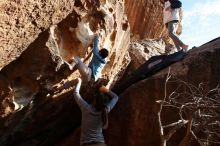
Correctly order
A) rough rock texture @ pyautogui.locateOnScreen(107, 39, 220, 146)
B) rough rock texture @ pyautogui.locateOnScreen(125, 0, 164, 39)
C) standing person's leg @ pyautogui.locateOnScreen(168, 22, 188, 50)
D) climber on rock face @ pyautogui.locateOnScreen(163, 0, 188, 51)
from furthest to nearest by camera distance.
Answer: rough rock texture @ pyautogui.locateOnScreen(125, 0, 164, 39) → climber on rock face @ pyautogui.locateOnScreen(163, 0, 188, 51) → standing person's leg @ pyautogui.locateOnScreen(168, 22, 188, 50) → rough rock texture @ pyautogui.locateOnScreen(107, 39, 220, 146)

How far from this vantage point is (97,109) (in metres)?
6.79

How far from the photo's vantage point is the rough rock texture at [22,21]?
745 cm

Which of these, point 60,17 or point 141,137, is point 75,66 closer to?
point 60,17

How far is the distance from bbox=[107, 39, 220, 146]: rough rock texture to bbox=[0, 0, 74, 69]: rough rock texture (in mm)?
2219

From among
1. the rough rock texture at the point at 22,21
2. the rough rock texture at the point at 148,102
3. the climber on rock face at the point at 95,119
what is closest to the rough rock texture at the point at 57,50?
the rough rock texture at the point at 22,21

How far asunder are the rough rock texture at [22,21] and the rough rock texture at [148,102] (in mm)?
2219

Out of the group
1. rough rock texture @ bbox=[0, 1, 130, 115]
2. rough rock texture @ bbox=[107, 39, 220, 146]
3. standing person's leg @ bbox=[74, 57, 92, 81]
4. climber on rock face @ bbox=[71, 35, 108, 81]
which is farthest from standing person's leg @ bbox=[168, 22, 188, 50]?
standing person's leg @ bbox=[74, 57, 92, 81]

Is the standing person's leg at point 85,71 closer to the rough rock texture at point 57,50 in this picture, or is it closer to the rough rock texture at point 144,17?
the rough rock texture at point 57,50

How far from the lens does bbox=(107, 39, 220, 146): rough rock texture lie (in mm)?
8273

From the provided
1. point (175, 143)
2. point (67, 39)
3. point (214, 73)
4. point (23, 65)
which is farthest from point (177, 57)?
point (23, 65)

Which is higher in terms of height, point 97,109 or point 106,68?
point 106,68

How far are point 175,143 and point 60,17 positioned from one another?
11.8ft

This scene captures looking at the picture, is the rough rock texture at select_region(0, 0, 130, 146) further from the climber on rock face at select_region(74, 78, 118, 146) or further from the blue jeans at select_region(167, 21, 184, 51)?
the climber on rock face at select_region(74, 78, 118, 146)

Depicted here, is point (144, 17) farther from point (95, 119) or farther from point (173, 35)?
point (95, 119)
